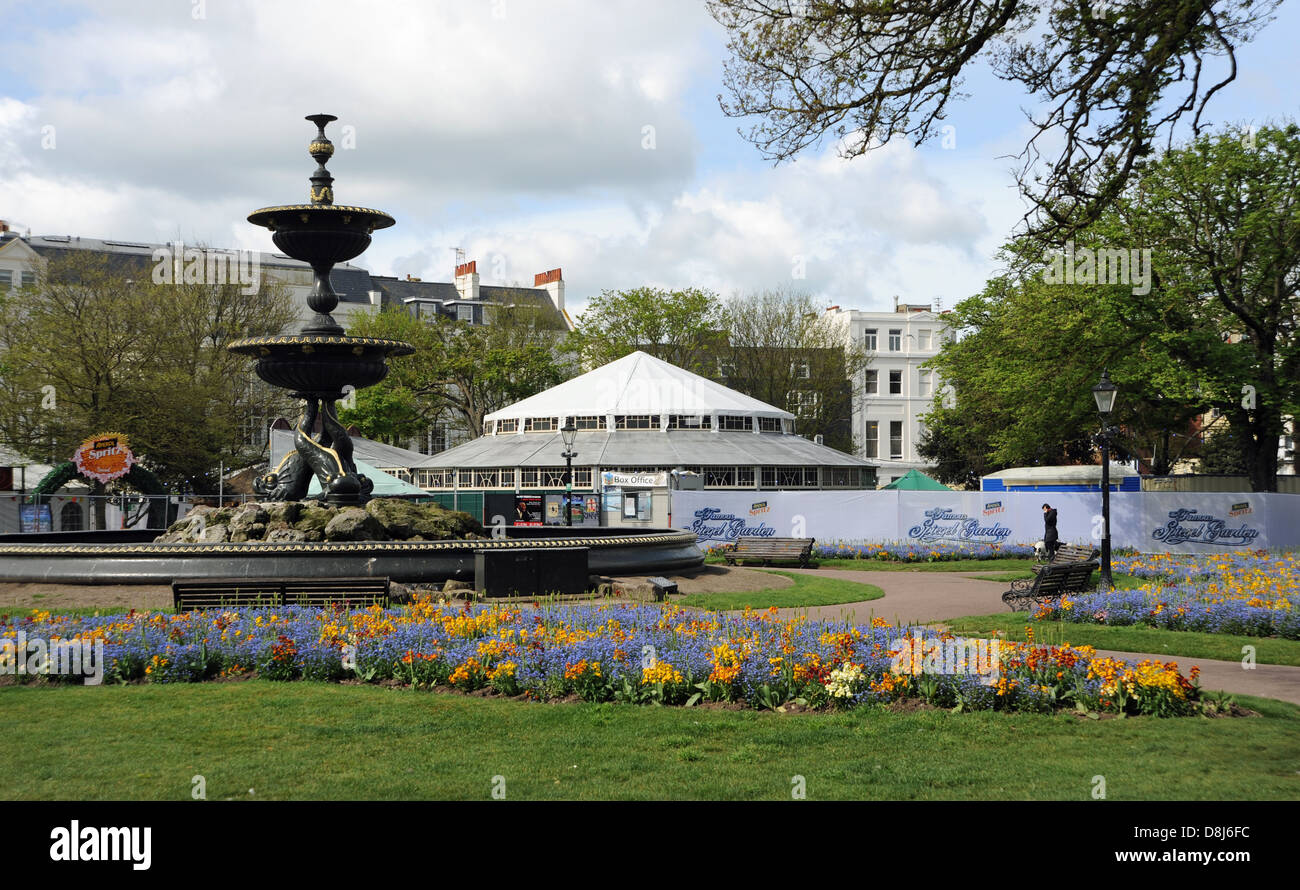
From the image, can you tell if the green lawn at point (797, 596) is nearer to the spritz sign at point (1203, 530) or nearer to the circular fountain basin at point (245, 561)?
the circular fountain basin at point (245, 561)

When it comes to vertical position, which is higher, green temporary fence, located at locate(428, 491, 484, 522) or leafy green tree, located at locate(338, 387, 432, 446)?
leafy green tree, located at locate(338, 387, 432, 446)

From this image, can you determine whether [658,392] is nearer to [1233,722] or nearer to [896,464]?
[896,464]

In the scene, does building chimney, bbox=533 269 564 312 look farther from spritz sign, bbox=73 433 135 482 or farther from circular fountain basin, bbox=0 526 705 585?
circular fountain basin, bbox=0 526 705 585

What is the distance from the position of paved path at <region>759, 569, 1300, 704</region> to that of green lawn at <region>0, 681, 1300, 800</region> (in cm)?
166

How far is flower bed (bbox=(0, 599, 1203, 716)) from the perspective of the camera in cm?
997

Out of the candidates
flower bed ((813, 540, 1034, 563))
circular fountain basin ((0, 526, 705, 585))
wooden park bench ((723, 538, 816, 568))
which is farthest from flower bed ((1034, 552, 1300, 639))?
flower bed ((813, 540, 1034, 563))

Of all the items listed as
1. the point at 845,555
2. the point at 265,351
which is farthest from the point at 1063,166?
the point at 845,555

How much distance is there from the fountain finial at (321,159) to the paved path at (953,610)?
12348mm

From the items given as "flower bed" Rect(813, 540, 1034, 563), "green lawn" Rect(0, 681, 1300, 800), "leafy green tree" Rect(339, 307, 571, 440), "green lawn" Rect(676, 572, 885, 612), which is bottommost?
"green lawn" Rect(0, 681, 1300, 800)

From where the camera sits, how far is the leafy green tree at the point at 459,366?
65438 millimetres

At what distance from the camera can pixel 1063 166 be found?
38.0ft

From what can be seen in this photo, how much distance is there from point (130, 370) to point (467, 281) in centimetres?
4850

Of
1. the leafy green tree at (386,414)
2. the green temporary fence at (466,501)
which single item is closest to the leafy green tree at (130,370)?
the leafy green tree at (386,414)
